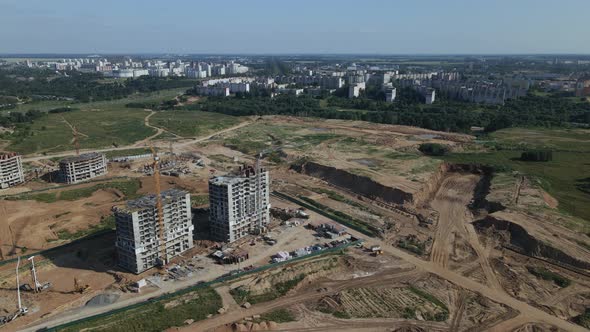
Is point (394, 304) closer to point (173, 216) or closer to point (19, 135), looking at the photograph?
point (173, 216)

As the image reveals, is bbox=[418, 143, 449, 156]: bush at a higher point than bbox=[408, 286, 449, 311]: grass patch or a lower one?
higher

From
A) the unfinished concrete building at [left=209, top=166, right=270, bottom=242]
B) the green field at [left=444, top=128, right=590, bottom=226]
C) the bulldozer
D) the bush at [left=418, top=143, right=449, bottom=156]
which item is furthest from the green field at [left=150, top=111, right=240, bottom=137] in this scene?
the bulldozer

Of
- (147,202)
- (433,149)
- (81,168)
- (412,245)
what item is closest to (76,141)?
(81,168)

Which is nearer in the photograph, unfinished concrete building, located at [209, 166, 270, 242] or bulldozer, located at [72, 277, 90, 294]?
bulldozer, located at [72, 277, 90, 294]

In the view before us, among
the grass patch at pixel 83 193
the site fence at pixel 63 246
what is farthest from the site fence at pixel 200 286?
the grass patch at pixel 83 193

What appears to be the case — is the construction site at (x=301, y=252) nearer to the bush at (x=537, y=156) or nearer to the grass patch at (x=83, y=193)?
the grass patch at (x=83, y=193)

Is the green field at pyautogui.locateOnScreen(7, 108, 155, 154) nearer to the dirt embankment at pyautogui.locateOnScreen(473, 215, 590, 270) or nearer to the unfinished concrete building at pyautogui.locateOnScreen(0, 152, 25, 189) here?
the unfinished concrete building at pyautogui.locateOnScreen(0, 152, 25, 189)

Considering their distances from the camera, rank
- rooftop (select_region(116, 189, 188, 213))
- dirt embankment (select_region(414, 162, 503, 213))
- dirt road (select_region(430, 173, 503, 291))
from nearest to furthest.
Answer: rooftop (select_region(116, 189, 188, 213)) → dirt road (select_region(430, 173, 503, 291)) → dirt embankment (select_region(414, 162, 503, 213))
